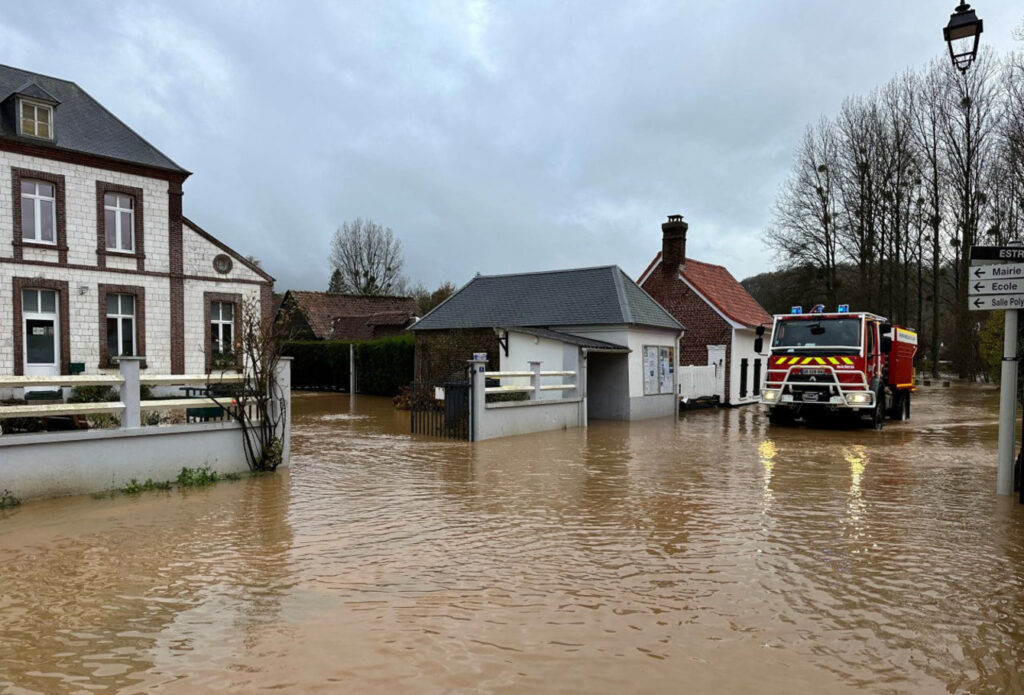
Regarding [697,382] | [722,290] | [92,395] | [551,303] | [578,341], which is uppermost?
[722,290]

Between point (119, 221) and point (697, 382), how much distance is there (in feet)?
65.8

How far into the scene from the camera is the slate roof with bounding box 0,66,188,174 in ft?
69.5

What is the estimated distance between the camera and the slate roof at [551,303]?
2159 centimetres

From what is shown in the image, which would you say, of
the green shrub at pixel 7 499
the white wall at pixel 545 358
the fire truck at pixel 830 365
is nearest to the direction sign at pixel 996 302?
the fire truck at pixel 830 365

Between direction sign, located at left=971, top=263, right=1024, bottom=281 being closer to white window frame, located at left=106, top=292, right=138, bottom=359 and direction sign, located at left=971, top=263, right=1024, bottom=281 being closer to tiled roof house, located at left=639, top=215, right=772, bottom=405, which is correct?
tiled roof house, located at left=639, top=215, right=772, bottom=405

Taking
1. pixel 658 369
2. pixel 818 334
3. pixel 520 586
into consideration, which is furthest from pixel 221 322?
pixel 520 586

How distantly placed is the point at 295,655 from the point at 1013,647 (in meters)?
4.52

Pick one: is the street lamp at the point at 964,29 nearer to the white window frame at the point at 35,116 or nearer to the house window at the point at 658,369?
the house window at the point at 658,369

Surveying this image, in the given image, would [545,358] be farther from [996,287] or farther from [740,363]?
[996,287]

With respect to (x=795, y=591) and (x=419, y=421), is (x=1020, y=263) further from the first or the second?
(x=419, y=421)

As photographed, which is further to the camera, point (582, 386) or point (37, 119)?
point (37, 119)

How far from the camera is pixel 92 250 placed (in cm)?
2220

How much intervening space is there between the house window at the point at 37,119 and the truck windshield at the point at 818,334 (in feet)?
70.6

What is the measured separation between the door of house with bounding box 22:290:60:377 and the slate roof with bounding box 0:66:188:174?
4479mm
